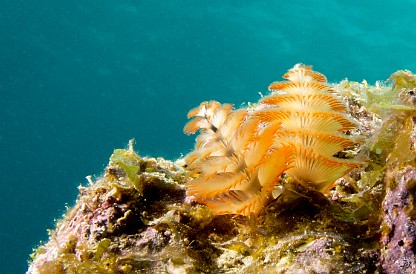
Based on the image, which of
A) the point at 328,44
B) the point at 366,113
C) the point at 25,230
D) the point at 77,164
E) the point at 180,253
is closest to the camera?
the point at 180,253

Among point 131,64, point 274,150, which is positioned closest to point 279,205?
point 274,150

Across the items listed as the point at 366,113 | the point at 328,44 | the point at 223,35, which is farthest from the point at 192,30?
the point at 366,113

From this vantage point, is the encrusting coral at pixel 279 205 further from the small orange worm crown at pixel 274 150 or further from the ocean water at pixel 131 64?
the ocean water at pixel 131 64

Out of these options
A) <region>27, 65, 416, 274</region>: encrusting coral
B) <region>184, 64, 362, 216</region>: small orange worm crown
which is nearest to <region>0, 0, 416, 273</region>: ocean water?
<region>27, 65, 416, 274</region>: encrusting coral

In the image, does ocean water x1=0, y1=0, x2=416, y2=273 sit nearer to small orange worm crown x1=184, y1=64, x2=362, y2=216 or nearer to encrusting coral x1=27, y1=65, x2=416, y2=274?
encrusting coral x1=27, y1=65, x2=416, y2=274

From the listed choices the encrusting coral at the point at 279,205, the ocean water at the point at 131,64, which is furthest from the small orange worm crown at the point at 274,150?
the ocean water at the point at 131,64

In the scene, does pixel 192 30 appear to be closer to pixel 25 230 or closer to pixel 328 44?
pixel 328 44

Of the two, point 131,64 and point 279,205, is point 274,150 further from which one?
point 131,64
